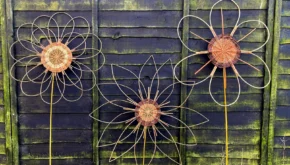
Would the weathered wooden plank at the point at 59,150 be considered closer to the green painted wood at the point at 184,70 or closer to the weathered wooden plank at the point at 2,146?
the weathered wooden plank at the point at 2,146

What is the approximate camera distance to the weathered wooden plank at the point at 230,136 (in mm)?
2848

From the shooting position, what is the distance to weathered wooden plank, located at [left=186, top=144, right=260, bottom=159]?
2861mm

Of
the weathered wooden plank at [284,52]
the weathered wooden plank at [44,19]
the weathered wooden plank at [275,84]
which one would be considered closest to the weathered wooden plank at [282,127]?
the weathered wooden plank at [275,84]

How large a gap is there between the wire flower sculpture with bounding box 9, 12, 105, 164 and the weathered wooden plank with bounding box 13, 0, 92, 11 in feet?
0.20

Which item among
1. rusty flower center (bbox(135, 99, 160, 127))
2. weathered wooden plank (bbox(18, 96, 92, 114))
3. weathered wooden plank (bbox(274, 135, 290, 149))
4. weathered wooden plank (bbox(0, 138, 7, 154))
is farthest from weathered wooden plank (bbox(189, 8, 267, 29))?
weathered wooden plank (bbox(0, 138, 7, 154))

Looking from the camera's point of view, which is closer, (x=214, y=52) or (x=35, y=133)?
(x=214, y=52)

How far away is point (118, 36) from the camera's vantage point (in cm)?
275

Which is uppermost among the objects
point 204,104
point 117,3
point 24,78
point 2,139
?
point 117,3

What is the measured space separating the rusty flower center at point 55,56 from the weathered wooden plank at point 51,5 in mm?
327

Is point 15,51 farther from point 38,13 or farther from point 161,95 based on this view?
point 161,95

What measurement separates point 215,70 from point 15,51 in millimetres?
1738

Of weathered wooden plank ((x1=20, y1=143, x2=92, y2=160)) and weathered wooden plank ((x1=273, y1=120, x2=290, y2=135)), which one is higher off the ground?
weathered wooden plank ((x1=273, y1=120, x2=290, y2=135))

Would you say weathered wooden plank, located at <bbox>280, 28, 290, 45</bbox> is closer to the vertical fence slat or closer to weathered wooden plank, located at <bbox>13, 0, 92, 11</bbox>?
the vertical fence slat

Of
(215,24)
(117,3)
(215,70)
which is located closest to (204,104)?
(215,70)
